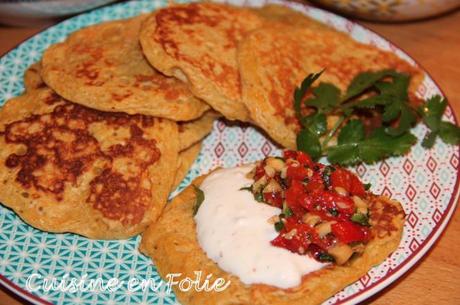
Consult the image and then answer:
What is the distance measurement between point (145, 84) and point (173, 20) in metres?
0.45

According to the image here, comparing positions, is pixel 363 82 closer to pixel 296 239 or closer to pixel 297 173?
pixel 297 173

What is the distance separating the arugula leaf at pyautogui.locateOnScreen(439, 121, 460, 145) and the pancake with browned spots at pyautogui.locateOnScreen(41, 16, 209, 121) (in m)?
1.28

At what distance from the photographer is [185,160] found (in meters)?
3.16

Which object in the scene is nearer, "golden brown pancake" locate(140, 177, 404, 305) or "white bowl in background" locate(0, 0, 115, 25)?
"golden brown pancake" locate(140, 177, 404, 305)

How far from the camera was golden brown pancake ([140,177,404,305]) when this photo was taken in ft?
8.13

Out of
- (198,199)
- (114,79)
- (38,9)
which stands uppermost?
(114,79)

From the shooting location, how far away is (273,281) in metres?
2.50

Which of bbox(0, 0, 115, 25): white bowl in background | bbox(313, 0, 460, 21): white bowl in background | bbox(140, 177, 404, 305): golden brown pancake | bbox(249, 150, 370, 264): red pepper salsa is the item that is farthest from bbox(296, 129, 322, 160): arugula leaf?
bbox(0, 0, 115, 25): white bowl in background

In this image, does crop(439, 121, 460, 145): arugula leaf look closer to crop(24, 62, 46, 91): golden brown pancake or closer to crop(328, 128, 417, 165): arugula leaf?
crop(328, 128, 417, 165): arugula leaf

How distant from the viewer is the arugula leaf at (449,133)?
3.16 meters

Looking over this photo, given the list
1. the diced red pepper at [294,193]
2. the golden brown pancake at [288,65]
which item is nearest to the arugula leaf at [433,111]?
the golden brown pancake at [288,65]

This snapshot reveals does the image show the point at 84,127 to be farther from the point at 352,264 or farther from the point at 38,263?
the point at 352,264

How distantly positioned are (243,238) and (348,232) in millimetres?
453

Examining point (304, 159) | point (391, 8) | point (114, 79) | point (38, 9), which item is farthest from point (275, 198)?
point (38, 9)
